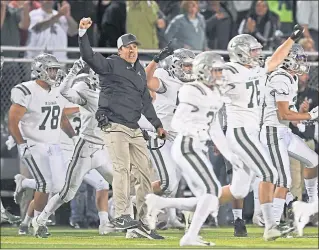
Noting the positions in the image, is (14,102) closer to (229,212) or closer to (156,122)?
(156,122)

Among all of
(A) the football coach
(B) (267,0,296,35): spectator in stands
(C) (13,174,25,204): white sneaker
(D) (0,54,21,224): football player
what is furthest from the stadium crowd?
(A) the football coach

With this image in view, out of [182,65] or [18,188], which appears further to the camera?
[18,188]

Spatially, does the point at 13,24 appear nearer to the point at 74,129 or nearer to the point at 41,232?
the point at 74,129

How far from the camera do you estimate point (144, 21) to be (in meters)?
18.7

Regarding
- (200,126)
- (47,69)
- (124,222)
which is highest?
(47,69)

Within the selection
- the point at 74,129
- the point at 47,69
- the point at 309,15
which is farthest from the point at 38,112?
the point at 309,15

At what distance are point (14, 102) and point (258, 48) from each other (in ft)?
11.3

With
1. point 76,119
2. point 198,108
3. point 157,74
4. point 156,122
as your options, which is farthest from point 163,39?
point 198,108

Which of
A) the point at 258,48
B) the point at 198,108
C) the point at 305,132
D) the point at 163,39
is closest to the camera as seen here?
the point at 198,108

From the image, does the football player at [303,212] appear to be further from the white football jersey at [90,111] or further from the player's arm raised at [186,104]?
the white football jersey at [90,111]

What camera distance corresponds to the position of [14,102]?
52.6 ft

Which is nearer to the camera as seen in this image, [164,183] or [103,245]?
[103,245]

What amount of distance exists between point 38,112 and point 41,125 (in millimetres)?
150

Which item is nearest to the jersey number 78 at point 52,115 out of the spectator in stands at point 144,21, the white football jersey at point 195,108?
the spectator in stands at point 144,21
